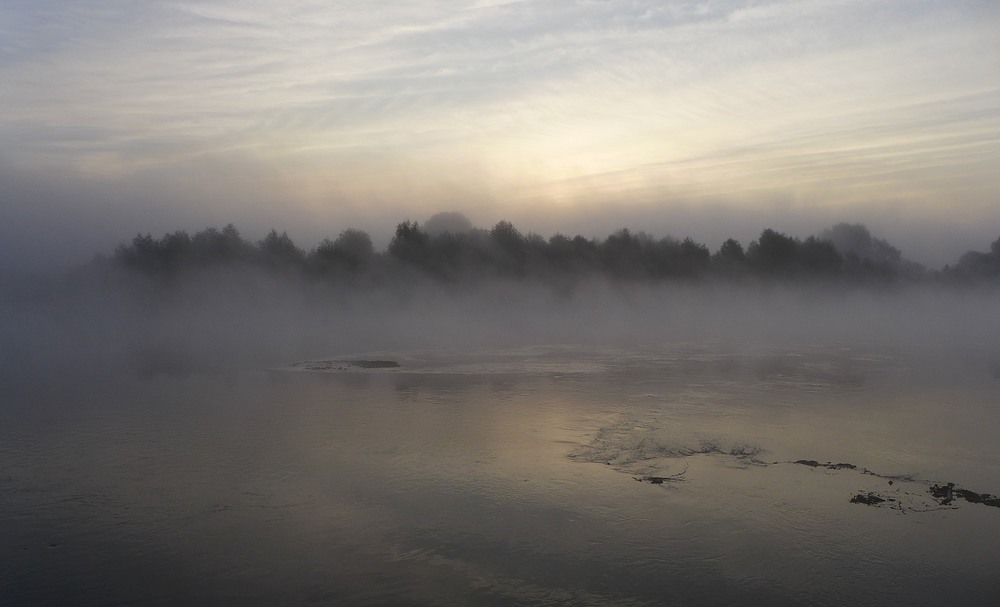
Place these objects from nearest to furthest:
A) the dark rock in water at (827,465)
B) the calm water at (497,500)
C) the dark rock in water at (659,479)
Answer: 1. the calm water at (497,500)
2. the dark rock in water at (659,479)
3. the dark rock in water at (827,465)

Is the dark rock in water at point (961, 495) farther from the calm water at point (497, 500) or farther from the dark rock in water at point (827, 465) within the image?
the dark rock in water at point (827, 465)

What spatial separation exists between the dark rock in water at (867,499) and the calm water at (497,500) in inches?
6.6

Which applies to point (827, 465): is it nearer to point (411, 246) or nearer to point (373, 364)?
point (373, 364)

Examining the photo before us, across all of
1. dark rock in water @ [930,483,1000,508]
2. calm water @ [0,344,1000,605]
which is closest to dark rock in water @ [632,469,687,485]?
calm water @ [0,344,1000,605]

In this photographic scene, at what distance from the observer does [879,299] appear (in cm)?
9644

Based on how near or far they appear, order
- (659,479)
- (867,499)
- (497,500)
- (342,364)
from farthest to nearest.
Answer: (342,364) < (659,479) < (497,500) < (867,499)

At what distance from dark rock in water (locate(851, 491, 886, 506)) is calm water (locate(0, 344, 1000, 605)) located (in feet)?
0.55

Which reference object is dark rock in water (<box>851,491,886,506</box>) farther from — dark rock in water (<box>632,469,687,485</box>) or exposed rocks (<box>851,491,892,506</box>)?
dark rock in water (<box>632,469,687,485</box>)

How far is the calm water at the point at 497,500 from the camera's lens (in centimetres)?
789

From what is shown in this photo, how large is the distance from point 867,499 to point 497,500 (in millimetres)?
5472

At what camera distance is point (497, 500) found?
34.7 ft

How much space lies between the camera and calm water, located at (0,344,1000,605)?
7887 mm

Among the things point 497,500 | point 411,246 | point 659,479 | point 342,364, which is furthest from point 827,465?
point 411,246

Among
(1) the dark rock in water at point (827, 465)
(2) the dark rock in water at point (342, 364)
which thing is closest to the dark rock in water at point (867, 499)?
(1) the dark rock in water at point (827, 465)
